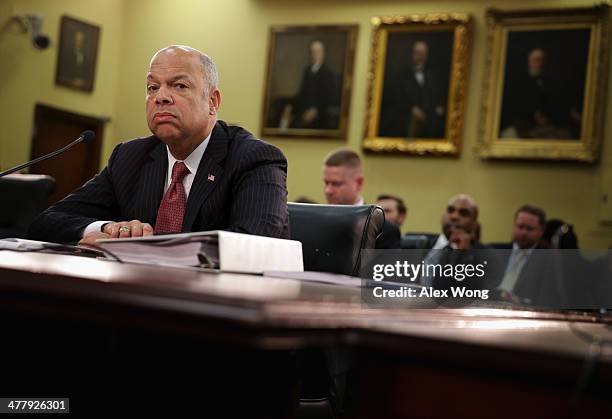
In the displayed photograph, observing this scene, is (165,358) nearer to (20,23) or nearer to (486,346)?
(486,346)

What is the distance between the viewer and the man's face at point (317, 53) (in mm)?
10930

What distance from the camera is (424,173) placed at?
Answer: 1030 centimetres

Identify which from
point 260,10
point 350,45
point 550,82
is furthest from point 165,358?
point 260,10

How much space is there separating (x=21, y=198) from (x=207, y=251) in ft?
13.6

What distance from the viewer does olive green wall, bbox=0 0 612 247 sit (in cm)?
977

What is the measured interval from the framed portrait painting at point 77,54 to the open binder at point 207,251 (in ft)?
31.4

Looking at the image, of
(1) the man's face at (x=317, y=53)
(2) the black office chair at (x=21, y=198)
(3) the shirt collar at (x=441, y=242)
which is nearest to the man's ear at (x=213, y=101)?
(2) the black office chair at (x=21, y=198)

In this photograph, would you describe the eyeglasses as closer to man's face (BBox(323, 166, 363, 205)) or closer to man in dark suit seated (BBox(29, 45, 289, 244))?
man's face (BBox(323, 166, 363, 205))

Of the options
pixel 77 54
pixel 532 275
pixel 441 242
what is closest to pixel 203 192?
pixel 532 275

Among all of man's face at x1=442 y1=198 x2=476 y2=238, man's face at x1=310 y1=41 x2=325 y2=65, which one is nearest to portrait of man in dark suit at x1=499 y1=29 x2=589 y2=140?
man's face at x1=310 y1=41 x2=325 y2=65

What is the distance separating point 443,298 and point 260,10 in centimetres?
1007

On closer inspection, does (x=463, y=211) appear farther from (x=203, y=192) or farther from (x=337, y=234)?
(x=203, y=192)

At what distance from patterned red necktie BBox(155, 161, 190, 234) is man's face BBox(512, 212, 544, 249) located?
5.44 metres

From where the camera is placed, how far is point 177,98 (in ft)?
10.4
